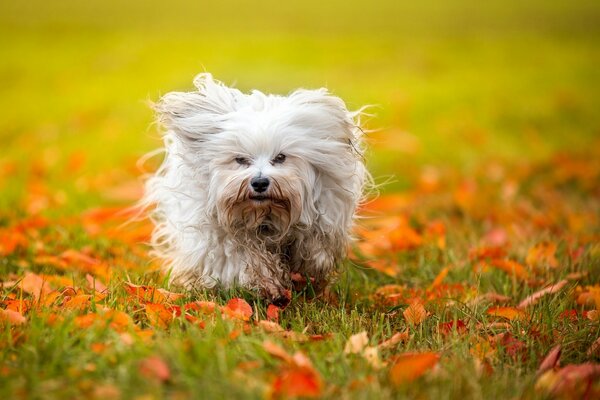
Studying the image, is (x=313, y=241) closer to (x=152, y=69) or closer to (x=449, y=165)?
(x=449, y=165)

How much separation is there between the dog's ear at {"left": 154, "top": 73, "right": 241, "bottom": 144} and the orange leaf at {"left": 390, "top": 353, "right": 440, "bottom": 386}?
167 centimetres

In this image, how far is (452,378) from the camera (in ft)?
9.04

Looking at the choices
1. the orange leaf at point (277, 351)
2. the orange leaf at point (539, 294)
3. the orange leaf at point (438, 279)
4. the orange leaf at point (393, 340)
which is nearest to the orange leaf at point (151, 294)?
the orange leaf at point (277, 351)

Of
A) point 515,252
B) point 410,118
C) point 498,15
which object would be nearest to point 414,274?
point 515,252

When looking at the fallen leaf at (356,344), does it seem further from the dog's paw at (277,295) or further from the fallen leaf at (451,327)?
the dog's paw at (277,295)

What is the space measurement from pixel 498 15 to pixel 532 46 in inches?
207

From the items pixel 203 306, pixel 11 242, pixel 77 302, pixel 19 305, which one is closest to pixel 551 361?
pixel 203 306

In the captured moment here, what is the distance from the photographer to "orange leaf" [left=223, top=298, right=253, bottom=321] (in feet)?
11.1

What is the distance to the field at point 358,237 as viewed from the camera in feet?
9.12

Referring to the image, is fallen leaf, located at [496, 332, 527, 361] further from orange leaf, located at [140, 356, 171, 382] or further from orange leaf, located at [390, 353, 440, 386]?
orange leaf, located at [140, 356, 171, 382]

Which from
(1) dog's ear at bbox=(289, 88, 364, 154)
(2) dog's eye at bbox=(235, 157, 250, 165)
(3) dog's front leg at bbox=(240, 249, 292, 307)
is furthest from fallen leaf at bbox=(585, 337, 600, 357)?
(2) dog's eye at bbox=(235, 157, 250, 165)

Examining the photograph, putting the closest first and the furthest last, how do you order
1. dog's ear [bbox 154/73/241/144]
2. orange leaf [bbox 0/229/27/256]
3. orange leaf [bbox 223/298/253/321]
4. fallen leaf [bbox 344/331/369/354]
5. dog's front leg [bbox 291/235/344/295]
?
fallen leaf [bbox 344/331/369/354] < orange leaf [bbox 223/298/253/321] < dog's ear [bbox 154/73/241/144] < dog's front leg [bbox 291/235/344/295] < orange leaf [bbox 0/229/27/256]

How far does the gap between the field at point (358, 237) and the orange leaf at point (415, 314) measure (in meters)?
0.01

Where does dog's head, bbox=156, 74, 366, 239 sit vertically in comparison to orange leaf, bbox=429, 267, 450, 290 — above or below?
above
